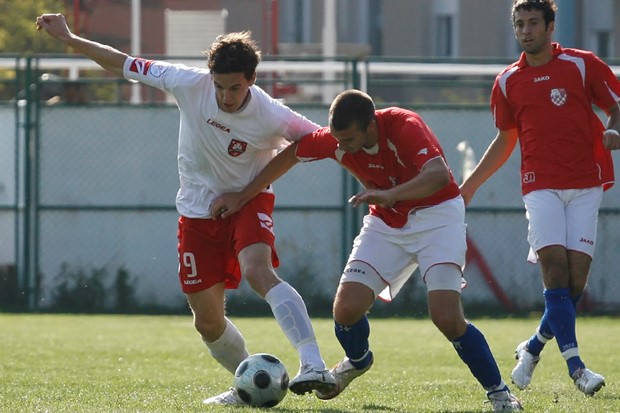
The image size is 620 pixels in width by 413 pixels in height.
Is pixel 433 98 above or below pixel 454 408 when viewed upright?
above

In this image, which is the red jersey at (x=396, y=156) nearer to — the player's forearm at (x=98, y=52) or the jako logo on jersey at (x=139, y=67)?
the jako logo on jersey at (x=139, y=67)

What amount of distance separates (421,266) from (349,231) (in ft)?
26.6

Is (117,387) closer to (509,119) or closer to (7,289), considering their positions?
(509,119)

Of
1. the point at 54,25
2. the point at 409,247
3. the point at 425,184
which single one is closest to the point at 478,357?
the point at 409,247

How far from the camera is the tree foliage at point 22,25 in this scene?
902 inches

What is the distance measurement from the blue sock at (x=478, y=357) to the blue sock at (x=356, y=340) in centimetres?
61

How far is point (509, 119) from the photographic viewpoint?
7.43 meters

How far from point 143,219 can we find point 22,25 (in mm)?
9945

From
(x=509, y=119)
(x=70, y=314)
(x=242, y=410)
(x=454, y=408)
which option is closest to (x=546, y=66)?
(x=509, y=119)

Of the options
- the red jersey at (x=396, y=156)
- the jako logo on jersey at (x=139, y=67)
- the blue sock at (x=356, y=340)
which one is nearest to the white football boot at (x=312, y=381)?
the blue sock at (x=356, y=340)

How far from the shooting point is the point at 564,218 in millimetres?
7027

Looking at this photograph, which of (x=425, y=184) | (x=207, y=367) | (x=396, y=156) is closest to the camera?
(x=425, y=184)

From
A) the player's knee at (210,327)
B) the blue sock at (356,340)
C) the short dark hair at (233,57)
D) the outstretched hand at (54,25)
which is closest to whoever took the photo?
the short dark hair at (233,57)

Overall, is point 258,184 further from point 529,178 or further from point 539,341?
point 539,341
